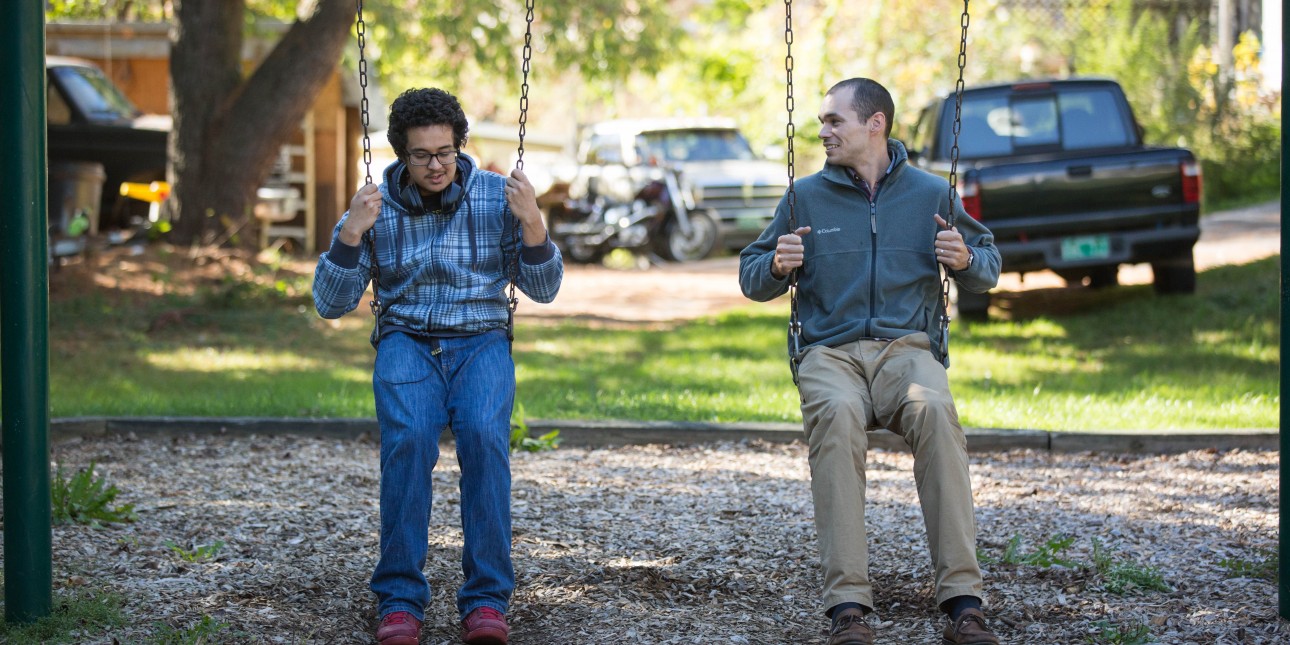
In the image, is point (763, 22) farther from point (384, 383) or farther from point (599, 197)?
point (384, 383)

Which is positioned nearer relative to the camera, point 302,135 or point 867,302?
point 867,302

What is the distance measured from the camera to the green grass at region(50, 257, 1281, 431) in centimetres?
748

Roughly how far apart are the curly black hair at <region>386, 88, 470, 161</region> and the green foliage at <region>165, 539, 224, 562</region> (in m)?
1.50

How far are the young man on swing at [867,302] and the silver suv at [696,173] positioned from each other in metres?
13.6

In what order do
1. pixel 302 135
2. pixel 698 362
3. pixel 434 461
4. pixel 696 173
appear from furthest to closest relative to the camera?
pixel 302 135
pixel 696 173
pixel 698 362
pixel 434 461

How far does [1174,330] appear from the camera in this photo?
10398 mm

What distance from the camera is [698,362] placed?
9.62 metres

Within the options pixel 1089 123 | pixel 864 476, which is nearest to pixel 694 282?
pixel 1089 123

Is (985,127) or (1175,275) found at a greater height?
(985,127)

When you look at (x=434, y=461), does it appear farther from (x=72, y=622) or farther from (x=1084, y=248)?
(x=1084, y=248)

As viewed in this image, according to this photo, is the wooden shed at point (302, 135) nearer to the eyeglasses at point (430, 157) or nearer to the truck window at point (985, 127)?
the truck window at point (985, 127)

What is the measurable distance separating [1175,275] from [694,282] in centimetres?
553

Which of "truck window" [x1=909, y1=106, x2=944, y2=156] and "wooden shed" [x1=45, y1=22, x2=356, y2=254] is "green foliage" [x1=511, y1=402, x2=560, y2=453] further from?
"wooden shed" [x1=45, y1=22, x2=356, y2=254]

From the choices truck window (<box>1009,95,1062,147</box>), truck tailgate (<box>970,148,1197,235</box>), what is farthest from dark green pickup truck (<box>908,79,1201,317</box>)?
truck window (<box>1009,95,1062,147</box>)
